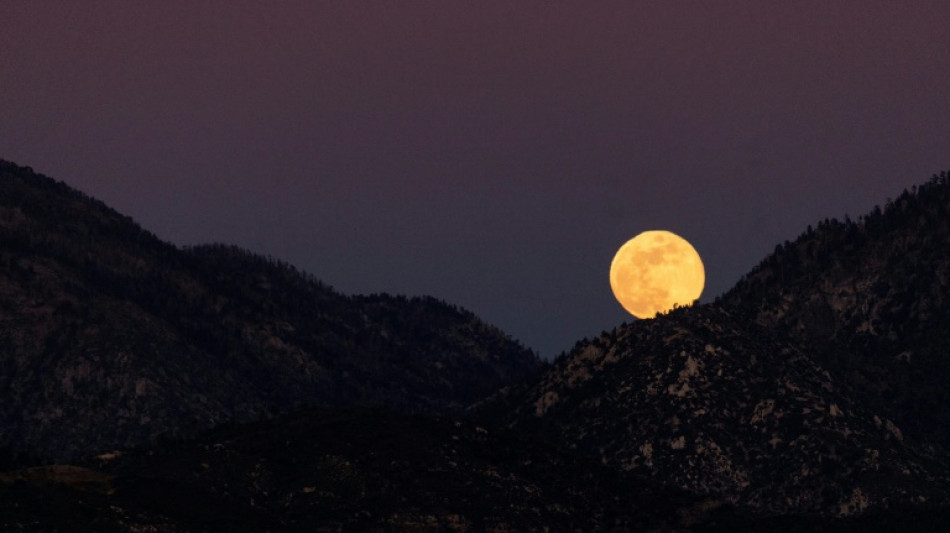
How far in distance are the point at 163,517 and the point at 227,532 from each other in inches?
271

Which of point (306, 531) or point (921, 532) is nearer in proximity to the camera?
point (306, 531)

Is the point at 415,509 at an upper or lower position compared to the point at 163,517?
upper

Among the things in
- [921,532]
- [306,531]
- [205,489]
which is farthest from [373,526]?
[921,532]

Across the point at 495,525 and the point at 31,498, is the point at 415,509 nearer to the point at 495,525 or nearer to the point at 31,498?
the point at 495,525

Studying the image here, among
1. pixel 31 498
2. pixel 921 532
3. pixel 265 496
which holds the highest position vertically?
pixel 921 532

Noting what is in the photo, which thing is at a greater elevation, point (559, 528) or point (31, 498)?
point (559, 528)

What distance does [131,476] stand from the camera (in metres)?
198

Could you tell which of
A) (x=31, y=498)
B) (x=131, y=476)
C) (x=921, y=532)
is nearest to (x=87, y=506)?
(x=31, y=498)

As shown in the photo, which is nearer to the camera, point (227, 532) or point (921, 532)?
point (227, 532)

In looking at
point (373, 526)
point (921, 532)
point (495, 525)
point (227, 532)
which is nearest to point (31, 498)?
point (227, 532)

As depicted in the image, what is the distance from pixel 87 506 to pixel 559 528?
54.2 m

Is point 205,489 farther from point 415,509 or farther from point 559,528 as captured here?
point 559,528

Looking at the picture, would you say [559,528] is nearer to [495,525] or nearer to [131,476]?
[495,525]

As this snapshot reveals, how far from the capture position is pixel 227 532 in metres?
178
